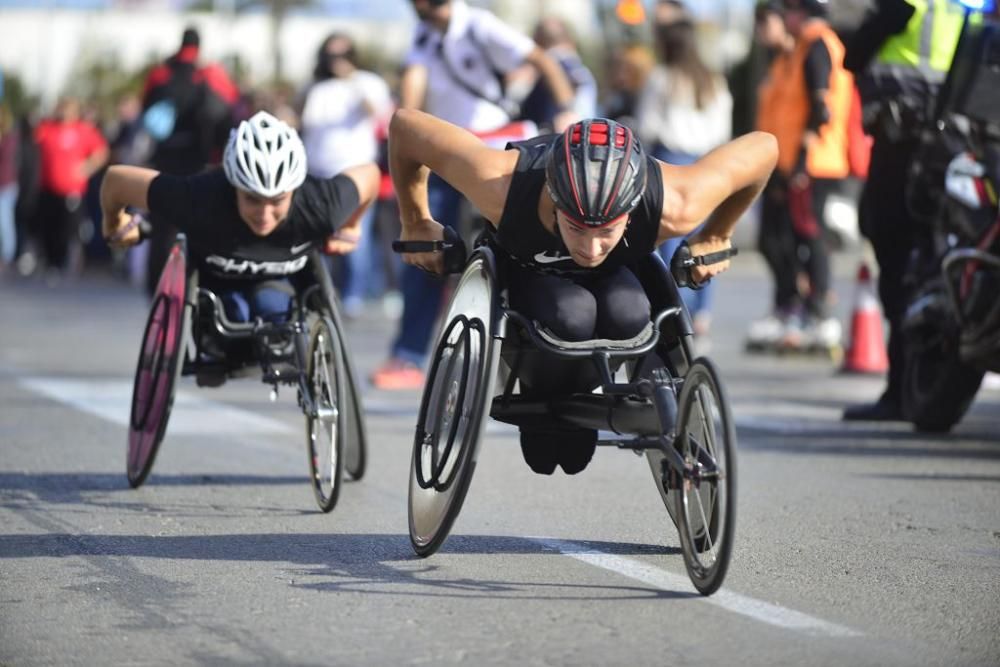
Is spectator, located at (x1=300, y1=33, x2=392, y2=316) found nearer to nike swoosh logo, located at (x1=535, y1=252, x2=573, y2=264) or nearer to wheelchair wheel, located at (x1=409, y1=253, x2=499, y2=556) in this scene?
wheelchair wheel, located at (x1=409, y1=253, x2=499, y2=556)

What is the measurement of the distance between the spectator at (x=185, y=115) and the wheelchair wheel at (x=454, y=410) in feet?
31.2

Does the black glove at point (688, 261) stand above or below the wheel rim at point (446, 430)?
above

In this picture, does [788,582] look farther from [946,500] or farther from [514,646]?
[946,500]

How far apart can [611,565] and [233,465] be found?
297 centimetres

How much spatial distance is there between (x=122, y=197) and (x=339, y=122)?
8612mm

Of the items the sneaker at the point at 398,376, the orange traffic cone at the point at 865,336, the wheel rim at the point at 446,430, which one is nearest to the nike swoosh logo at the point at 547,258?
the wheel rim at the point at 446,430

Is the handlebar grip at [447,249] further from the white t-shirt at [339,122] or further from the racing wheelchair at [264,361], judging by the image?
the white t-shirt at [339,122]

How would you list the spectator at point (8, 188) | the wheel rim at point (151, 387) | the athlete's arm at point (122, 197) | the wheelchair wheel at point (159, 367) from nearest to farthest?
the wheelchair wheel at point (159, 367) < the wheel rim at point (151, 387) < the athlete's arm at point (122, 197) < the spectator at point (8, 188)

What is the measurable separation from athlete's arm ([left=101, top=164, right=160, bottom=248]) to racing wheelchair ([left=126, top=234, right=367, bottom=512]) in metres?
0.22

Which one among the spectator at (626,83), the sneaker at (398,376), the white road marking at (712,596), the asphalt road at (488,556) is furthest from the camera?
the spectator at (626,83)

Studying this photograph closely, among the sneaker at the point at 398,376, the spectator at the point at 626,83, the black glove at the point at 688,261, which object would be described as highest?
the spectator at the point at 626,83

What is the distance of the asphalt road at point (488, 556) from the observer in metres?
5.31

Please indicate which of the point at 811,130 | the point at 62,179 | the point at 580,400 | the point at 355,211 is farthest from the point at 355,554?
the point at 62,179

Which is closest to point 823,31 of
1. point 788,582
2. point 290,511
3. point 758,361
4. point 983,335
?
point 758,361
